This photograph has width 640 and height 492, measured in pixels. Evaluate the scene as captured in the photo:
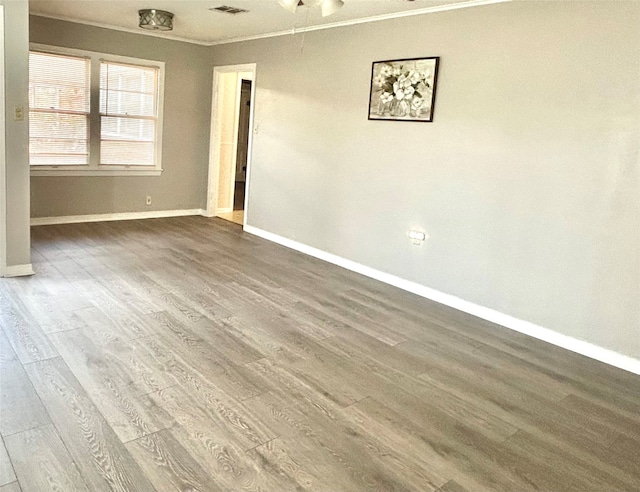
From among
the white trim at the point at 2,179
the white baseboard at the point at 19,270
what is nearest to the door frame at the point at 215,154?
the white baseboard at the point at 19,270

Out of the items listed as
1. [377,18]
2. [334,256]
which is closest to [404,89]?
[377,18]

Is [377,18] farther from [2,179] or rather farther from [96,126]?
[96,126]

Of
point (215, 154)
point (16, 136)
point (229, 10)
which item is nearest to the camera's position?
point (16, 136)

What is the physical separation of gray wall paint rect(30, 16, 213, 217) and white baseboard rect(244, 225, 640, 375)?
2304mm

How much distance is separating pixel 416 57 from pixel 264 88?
7.46ft

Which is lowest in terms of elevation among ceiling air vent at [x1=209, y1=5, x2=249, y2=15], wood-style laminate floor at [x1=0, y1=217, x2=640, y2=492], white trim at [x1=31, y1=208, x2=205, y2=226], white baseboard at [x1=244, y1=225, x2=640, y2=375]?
wood-style laminate floor at [x1=0, y1=217, x2=640, y2=492]

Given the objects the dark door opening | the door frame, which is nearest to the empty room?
A: the door frame

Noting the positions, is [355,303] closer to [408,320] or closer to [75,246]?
[408,320]

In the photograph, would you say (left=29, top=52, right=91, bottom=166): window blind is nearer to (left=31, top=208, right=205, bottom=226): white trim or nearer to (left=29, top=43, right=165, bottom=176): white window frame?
(left=29, top=43, right=165, bottom=176): white window frame

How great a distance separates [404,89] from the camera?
443 cm

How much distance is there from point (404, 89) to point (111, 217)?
4.05 m

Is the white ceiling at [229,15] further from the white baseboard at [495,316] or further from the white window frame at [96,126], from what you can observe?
the white baseboard at [495,316]

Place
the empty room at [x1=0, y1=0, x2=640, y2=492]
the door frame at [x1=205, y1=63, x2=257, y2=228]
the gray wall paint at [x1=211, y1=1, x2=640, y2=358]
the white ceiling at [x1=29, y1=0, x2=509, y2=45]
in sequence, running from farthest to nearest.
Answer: the door frame at [x1=205, y1=63, x2=257, y2=228] → the white ceiling at [x1=29, y1=0, x2=509, y2=45] → the gray wall paint at [x1=211, y1=1, x2=640, y2=358] → the empty room at [x1=0, y1=0, x2=640, y2=492]

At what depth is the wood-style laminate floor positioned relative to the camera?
80.7 inches
